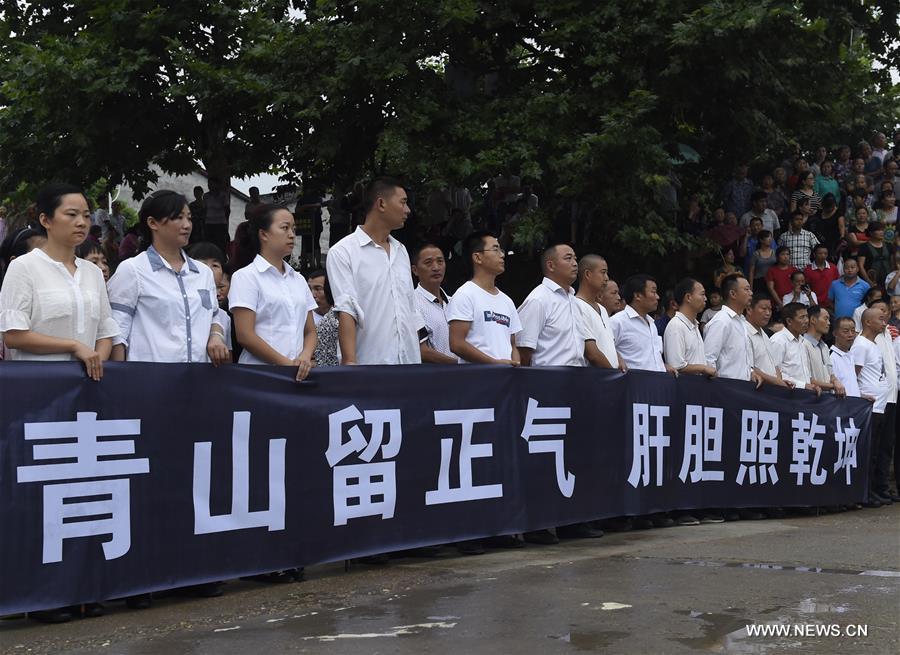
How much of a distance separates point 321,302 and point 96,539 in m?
3.36

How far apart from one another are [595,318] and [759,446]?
2377mm

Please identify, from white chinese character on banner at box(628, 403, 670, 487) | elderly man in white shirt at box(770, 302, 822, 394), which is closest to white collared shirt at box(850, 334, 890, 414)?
elderly man in white shirt at box(770, 302, 822, 394)

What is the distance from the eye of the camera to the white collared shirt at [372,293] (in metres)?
7.50

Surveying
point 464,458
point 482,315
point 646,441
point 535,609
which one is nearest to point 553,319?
point 482,315

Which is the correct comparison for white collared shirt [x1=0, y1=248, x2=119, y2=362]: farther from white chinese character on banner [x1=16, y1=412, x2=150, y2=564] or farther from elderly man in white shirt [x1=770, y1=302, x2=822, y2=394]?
elderly man in white shirt [x1=770, y1=302, x2=822, y2=394]

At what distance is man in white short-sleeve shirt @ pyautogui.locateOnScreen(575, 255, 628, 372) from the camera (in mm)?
9062

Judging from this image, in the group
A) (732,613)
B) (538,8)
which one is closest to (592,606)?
(732,613)

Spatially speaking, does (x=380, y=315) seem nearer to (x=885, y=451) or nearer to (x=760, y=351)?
(x=760, y=351)

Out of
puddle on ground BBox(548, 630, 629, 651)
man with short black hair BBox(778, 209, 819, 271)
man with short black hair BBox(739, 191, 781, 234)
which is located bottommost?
puddle on ground BBox(548, 630, 629, 651)

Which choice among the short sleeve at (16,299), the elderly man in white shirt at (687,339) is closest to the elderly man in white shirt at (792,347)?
the elderly man in white shirt at (687,339)

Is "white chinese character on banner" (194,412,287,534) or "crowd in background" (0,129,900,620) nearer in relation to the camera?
"crowd in background" (0,129,900,620)

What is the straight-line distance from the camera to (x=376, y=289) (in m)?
7.55

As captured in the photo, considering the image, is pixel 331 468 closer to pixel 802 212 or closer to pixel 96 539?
pixel 96 539

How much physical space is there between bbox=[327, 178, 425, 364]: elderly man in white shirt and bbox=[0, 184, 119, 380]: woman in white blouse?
1.65m
